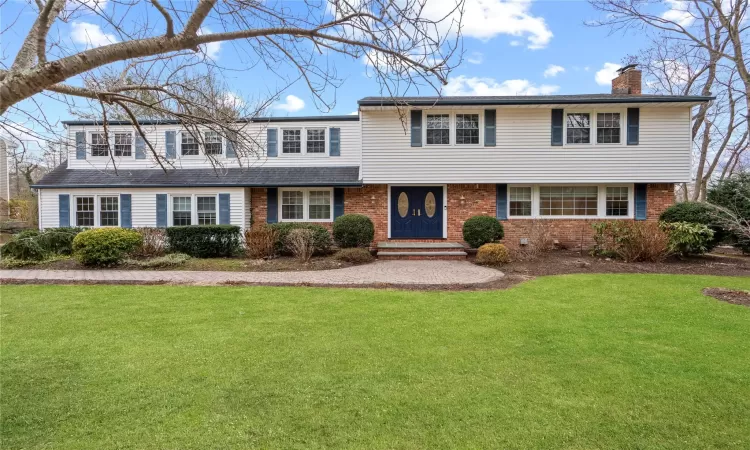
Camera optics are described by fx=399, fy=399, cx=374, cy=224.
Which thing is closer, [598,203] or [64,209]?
[598,203]

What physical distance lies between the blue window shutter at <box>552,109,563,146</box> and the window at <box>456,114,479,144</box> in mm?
2659

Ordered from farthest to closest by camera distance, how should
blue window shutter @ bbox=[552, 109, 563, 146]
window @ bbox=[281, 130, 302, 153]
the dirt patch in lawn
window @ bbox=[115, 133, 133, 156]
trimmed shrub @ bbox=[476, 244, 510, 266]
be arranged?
window @ bbox=[281, 130, 302, 153] → blue window shutter @ bbox=[552, 109, 563, 146] → trimmed shrub @ bbox=[476, 244, 510, 266] → the dirt patch in lawn → window @ bbox=[115, 133, 133, 156]

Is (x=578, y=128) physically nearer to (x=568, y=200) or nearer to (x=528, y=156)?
(x=528, y=156)

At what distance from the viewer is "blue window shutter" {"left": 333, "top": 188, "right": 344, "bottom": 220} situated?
14.9 metres

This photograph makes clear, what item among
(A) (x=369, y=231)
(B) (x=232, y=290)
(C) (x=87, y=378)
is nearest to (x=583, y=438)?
(C) (x=87, y=378)

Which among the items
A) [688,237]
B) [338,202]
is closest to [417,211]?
[338,202]

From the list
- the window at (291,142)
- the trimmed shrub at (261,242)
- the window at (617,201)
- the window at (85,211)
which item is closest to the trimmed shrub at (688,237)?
the window at (617,201)

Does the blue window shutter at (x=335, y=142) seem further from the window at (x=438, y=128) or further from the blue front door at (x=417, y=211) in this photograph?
the window at (x=438, y=128)

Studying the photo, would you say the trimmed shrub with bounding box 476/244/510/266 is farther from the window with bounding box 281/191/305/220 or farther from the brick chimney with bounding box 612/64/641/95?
the brick chimney with bounding box 612/64/641/95

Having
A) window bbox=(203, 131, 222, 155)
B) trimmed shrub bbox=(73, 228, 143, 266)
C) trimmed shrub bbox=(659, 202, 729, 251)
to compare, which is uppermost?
window bbox=(203, 131, 222, 155)

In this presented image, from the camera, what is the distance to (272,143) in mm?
15914

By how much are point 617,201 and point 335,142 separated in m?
10.9

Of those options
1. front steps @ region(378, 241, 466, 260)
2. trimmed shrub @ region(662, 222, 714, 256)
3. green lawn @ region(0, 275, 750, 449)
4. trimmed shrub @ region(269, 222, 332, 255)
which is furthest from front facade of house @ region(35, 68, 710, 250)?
green lawn @ region(0, 275, 750, 449)

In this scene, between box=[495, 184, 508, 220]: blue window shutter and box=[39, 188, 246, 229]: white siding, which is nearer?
box=[495, 184, 508, 220]: blue window shutter
